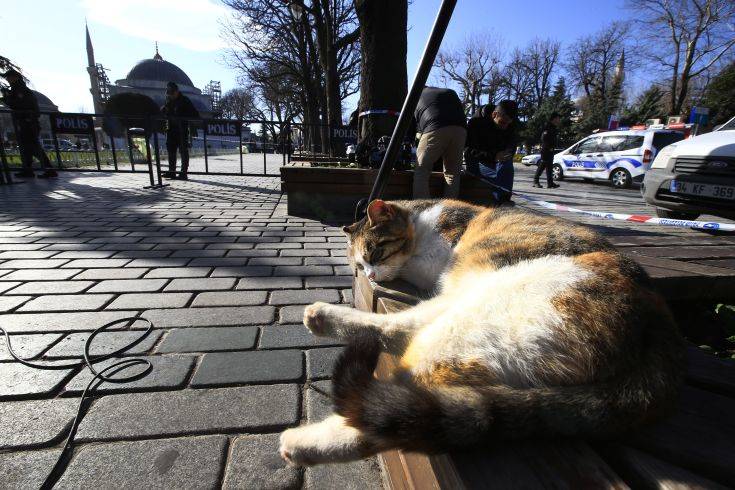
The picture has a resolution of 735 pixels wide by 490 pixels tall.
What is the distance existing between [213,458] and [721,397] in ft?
6.59

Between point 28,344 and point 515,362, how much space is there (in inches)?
110

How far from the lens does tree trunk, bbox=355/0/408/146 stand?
7168 millimetres

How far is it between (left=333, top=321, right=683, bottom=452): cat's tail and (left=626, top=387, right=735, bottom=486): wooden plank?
6cm

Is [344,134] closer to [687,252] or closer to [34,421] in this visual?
[687,252]

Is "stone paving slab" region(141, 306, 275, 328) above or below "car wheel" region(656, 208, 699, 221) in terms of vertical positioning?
below

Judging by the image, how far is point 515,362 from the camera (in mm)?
1273

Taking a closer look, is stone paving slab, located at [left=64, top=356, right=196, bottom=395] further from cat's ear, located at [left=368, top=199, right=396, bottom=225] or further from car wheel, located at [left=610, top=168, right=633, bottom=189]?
car wheel, located at [left=610, top=168, right=633, bottom=189]

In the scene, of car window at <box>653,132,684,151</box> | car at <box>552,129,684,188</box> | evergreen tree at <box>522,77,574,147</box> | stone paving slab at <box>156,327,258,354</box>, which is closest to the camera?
stone paving slab at <box>156,327,258,354</box>

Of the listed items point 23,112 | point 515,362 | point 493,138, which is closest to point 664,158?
point 493,138

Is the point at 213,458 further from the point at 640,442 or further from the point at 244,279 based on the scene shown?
the point at 244,279

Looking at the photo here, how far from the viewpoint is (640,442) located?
1.12 m

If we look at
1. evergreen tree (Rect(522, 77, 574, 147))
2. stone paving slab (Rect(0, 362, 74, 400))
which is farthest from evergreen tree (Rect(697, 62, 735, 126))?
stone paving slab (Rect(0, 362, 74, 400))

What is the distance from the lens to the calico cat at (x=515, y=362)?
106 cm

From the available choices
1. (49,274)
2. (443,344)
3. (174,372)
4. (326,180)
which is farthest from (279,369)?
(326,180)
